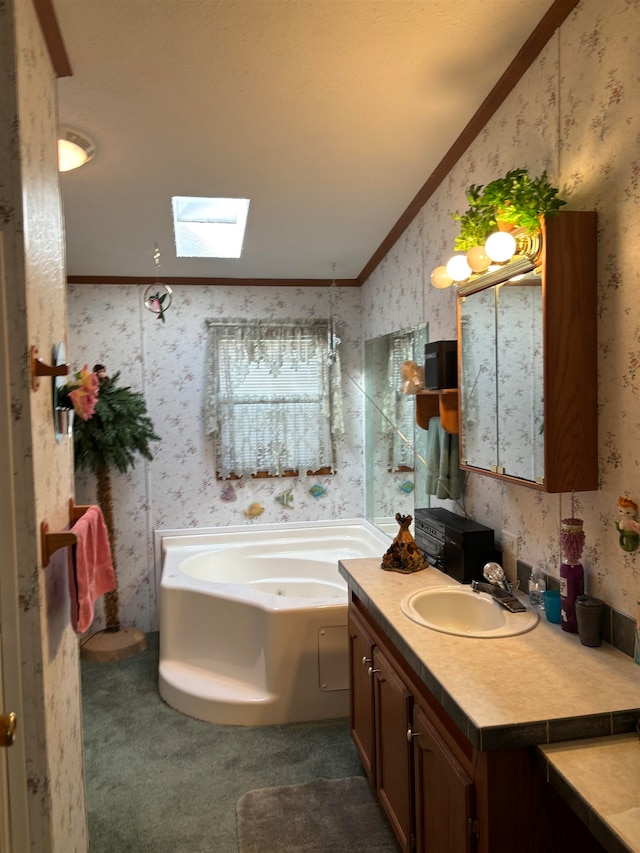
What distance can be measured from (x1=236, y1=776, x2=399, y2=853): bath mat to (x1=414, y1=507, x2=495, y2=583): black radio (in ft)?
2.99

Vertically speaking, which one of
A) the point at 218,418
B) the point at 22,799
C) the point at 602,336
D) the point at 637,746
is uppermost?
the point at 602,336

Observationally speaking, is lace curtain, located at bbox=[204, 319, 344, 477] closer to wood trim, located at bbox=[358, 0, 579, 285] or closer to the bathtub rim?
the bathtub rim

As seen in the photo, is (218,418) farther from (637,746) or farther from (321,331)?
(637,746)

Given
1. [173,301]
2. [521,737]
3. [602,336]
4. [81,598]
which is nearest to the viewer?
[521,737]

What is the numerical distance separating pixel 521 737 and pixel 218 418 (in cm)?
307

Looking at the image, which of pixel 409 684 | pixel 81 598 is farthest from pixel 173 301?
pixel 409 684

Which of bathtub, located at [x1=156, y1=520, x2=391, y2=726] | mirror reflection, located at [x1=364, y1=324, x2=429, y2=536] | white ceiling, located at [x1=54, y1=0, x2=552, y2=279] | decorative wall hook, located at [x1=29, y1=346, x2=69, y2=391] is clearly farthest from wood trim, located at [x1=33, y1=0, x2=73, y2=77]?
bathtub, located at [x1=156, y1=520, x2=391, y2=726]

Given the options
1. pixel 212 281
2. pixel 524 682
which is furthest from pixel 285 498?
pixel 524 682

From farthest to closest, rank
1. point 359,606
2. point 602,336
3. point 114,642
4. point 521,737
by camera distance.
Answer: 1. point 114,642
2. point 359,606
3. point 602,336
4. point 521,737

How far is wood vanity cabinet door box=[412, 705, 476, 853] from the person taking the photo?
56.8 inches

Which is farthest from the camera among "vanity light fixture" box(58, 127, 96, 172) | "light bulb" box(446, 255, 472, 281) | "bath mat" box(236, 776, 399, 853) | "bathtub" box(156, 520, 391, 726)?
"bathtub" box(156, 520, 391, 726)

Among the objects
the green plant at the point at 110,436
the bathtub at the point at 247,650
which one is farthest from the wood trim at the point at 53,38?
the bathtub at the point at 247,650

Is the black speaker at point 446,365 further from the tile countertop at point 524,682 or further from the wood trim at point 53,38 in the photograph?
the wood trim at point 53,38

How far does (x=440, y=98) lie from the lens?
2.29 m
